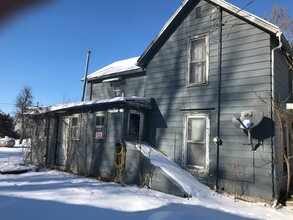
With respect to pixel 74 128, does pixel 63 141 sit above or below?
below

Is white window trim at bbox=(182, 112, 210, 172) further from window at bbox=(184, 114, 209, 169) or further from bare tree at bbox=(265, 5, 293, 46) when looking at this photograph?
bare tree at bbox=(265, 5, 293, 46)

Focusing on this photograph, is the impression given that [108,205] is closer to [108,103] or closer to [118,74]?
[108,103]

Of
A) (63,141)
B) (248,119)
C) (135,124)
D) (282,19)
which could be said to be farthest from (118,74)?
(282,19)

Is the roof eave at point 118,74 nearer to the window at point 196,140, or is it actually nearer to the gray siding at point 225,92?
the gray siding at point 225,92

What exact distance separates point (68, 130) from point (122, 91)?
3025 millimetres

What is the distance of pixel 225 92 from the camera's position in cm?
837

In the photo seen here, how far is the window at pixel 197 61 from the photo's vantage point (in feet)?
30.0

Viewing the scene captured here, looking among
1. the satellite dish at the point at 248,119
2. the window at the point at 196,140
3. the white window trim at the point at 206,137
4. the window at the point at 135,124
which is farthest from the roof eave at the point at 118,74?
the satellite dish at the point at 248,119

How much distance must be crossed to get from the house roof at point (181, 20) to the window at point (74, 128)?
3.64 metres

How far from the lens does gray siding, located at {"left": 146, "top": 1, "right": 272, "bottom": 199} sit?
7527 mm

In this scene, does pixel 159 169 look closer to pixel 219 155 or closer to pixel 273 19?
pixel 219 155

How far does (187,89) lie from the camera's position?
367 inches

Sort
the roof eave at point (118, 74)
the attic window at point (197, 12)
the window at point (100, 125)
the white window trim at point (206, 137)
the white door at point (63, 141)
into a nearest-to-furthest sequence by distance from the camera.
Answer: the white window trim at point (206, 137)
the attic window at point (197, 12)
the window at point (100, 125)
the roof eave at point (118, 74)
the white door at point (63, 141)

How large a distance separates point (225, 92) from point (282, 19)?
18.2 meters
